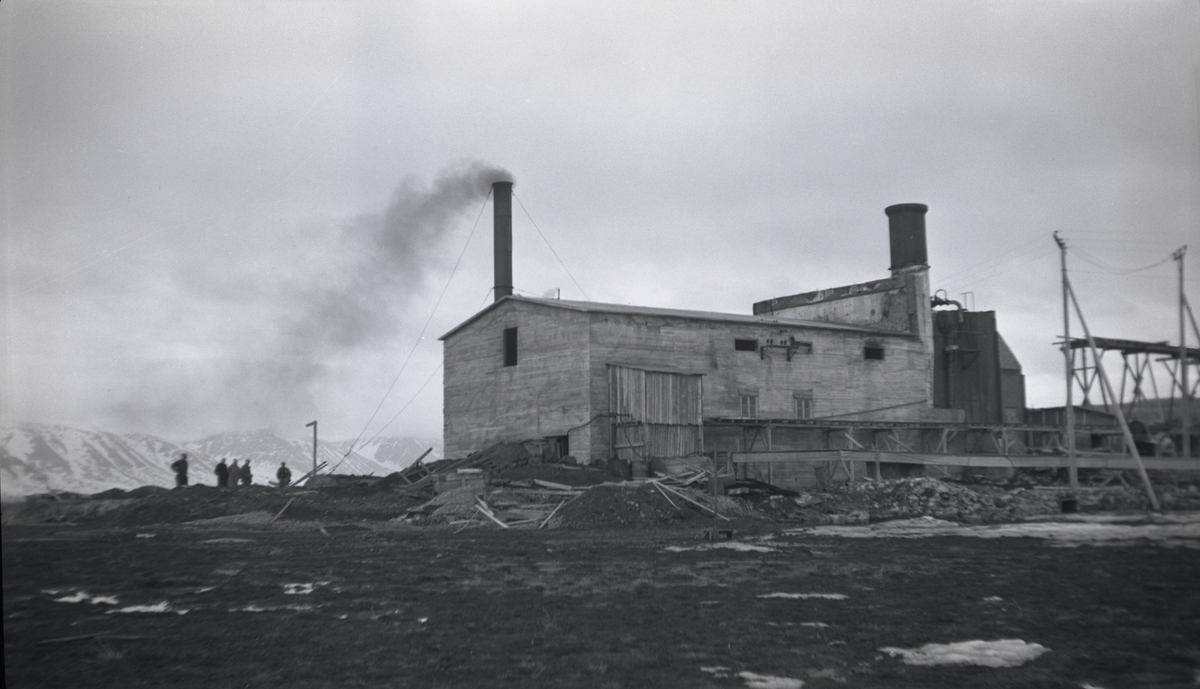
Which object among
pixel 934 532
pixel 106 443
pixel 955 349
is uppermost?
pixel 955 349

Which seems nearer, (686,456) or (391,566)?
(391,566)

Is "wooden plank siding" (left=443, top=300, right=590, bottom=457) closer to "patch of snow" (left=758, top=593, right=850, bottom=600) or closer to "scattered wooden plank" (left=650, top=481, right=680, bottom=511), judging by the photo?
"scattered wooden plank" (left=650, top=481, right=680, bottom=511)

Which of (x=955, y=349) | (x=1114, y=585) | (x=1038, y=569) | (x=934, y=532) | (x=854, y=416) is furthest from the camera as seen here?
(x=955, y=349)

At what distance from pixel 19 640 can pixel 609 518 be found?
1598 centimetres

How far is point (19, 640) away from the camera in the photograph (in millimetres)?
8148

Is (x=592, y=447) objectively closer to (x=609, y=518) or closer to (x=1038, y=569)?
(x=609, y=518)

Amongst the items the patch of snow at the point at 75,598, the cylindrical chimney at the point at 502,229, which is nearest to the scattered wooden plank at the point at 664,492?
the patch of snow at the point at 75,598

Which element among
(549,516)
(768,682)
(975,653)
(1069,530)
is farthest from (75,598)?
(1069,530)

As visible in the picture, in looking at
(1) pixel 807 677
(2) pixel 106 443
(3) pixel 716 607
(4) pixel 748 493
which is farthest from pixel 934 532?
(2) pixel 106 443

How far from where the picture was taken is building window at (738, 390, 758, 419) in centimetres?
3731

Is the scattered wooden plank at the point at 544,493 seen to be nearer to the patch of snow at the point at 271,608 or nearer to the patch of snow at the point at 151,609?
the patch of snow at the point at 271,608

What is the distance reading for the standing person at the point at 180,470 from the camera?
3172cm

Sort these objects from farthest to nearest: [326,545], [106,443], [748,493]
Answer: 1. [748,493]
2. [326,545]
3. [106,443]

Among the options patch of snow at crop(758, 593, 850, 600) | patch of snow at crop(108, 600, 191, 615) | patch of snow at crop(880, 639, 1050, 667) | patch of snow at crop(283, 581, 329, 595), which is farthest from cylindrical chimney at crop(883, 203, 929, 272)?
patch of snow at crop(108, 600, 191, 615)
